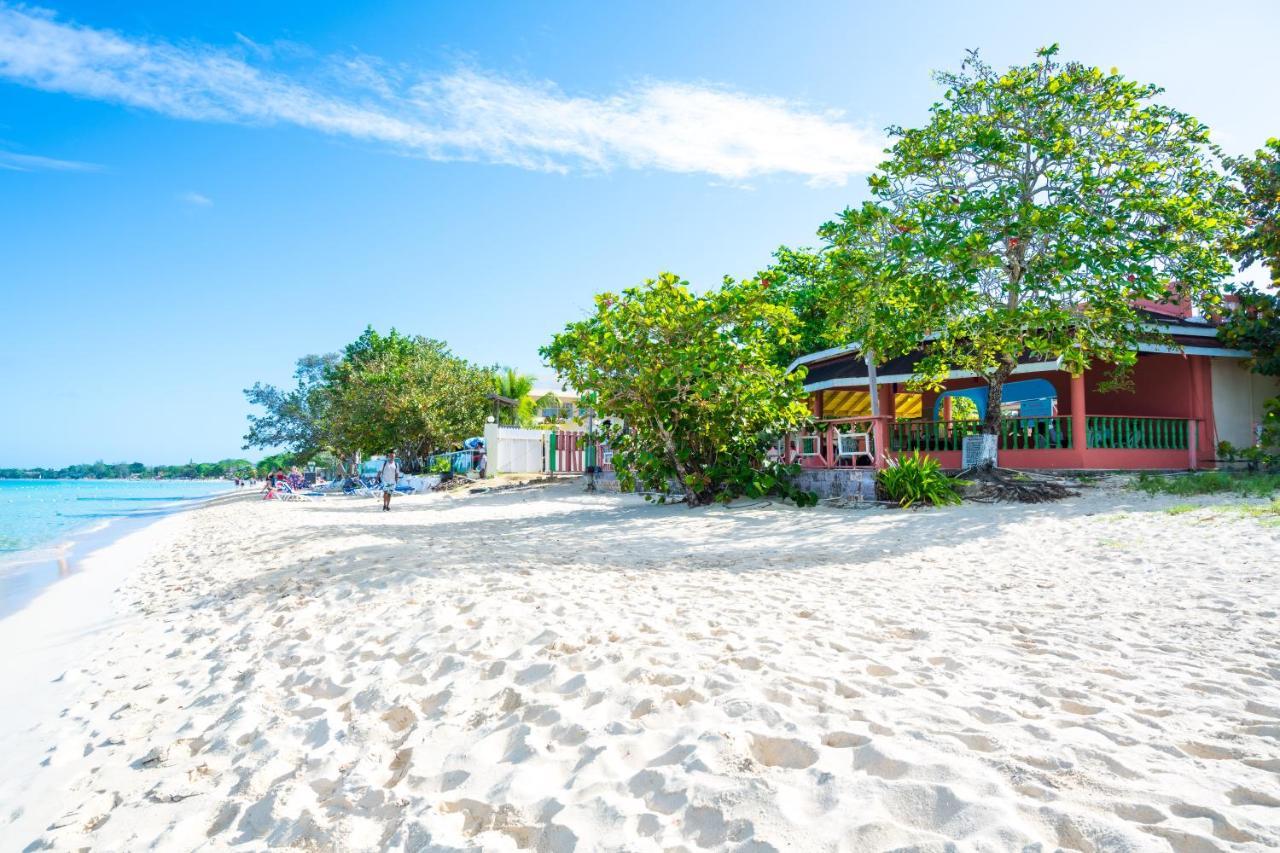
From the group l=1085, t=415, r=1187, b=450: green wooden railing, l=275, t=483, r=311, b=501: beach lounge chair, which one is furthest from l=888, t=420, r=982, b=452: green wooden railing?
l=275, t=483, r=311, b=501: beach lounge chair

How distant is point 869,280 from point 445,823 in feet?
38.0

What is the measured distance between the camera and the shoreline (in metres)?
3.21

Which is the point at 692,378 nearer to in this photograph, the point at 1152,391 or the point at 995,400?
the point at 995,400

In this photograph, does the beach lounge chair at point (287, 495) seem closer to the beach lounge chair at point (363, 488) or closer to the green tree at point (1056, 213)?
the beach lounge chair at point (363, 488)

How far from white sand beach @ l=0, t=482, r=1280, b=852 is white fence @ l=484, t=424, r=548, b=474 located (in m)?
18.8

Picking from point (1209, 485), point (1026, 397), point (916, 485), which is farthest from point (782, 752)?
point (1026, 397)

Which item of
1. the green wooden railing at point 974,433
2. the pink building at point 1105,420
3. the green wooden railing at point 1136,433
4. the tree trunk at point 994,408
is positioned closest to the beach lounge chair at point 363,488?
the pink building at point 1105,420

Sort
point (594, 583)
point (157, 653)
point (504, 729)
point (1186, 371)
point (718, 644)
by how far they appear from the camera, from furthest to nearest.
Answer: point (1186, 371) < point (594, 583) < point (157, 653) < point (718, 644) < point (504, 729)

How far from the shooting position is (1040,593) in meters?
5.28

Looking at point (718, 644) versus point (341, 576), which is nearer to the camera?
point (718, 644)

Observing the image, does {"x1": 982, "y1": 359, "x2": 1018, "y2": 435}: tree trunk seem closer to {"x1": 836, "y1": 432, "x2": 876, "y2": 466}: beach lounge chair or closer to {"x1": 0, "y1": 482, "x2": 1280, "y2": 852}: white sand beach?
{"x1": 836, "y1": 432, "x2": 876, "y2": 466}: beach lounge chair

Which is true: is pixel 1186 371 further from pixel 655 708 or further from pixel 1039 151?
pixel 655 708

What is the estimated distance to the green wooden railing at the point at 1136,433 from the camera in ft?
44.6

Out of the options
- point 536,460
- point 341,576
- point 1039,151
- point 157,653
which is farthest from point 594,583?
point 536,460
